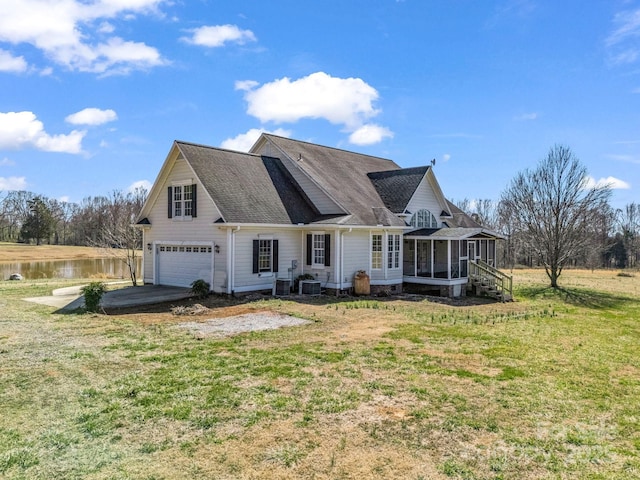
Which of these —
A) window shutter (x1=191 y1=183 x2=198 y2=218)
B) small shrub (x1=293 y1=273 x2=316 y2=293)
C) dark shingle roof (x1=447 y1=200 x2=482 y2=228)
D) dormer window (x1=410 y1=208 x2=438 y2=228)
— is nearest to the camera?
window shutter (x1=191 y1=183 x2=198 y2=218)

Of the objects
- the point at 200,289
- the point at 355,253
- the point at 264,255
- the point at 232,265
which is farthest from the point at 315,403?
the point at 355,253

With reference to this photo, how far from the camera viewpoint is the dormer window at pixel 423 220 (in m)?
22.2

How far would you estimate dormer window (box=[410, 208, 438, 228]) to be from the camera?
2219 centimetres

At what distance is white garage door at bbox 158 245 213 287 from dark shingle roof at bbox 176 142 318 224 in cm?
210

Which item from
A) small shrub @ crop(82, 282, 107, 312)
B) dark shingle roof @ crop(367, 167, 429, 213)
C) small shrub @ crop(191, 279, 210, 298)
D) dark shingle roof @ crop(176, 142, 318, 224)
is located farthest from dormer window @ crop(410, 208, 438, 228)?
small shrub @ crop(82, 282, 107, 312)

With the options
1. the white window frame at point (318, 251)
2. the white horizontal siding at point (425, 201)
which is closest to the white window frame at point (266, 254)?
the white window frame at point (318, 251)

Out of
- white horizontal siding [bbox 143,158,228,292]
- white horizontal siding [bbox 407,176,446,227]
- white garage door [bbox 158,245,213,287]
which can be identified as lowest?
white garage door [bbox 158,245,213,287]

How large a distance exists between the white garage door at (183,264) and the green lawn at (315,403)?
6.06 metres

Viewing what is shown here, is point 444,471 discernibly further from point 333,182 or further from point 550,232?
point 550,232

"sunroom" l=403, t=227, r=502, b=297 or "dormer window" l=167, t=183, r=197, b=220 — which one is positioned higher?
"dormer window" l=167, t=183, r=197, b=220

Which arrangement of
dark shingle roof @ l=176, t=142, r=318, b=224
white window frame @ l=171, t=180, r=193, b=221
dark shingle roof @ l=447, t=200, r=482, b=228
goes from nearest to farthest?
dark shingle roof @ l=176, t=142, r=318, b=224 → white window frame @ l=171, t=180, r=193, b=221 → dark shingle roof @ l=447, t=200, r=482, b=228

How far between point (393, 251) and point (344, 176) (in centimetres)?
508

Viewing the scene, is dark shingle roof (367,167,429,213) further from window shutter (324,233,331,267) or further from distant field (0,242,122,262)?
distant field (0,242,122,262)

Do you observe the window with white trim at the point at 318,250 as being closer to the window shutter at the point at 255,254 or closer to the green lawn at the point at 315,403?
the window shutter at the point at 255,254
